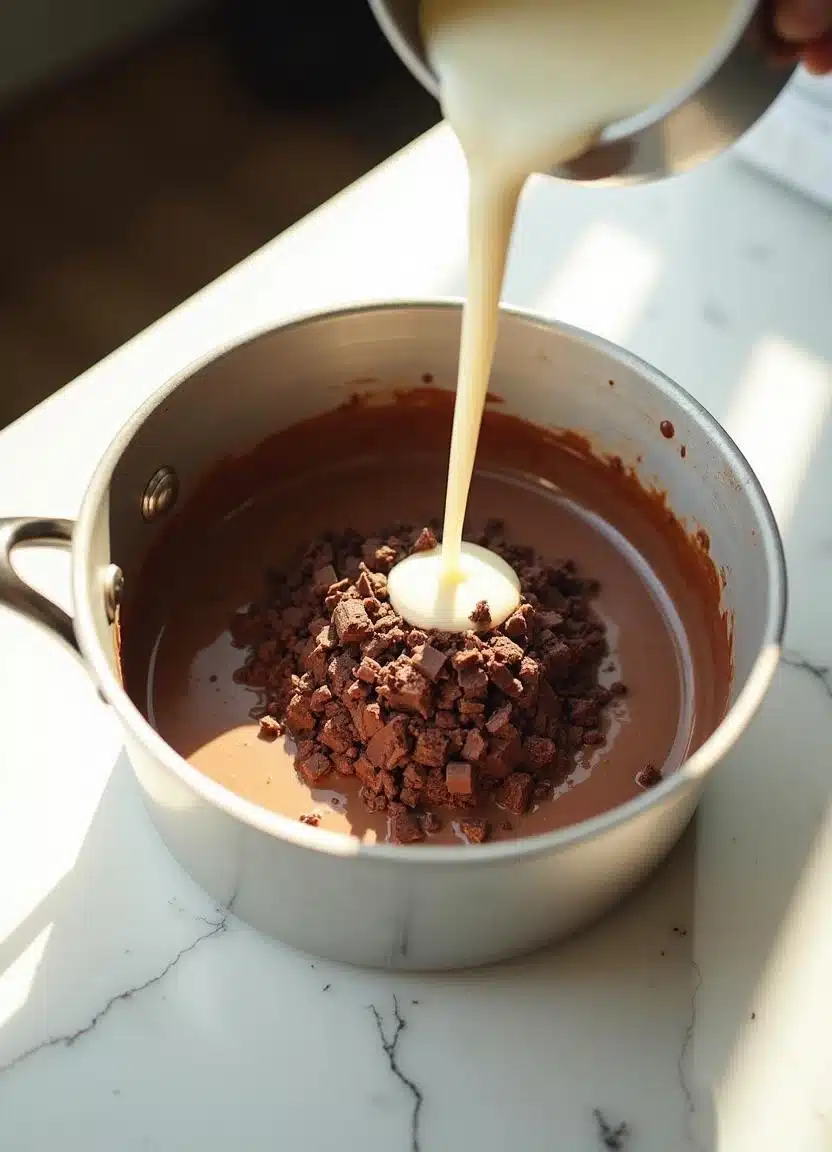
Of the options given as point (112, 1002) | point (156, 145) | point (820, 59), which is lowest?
point (112, 1002)

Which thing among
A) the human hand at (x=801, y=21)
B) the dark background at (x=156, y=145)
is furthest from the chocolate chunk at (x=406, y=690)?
the dark background at (x=156, y=145)

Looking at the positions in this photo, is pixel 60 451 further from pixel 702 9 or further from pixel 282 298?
pixel 702 9

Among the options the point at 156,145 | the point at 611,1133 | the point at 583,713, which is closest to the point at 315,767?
the point at 583,713

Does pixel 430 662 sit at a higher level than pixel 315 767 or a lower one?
higher

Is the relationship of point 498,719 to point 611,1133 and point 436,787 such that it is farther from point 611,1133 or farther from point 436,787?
point 611,1133

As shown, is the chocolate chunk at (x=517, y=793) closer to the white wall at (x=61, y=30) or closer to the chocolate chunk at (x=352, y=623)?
the chocolate chunk at (x=352, y=623)

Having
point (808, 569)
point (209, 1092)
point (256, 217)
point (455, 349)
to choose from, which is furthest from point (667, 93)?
point (256, 217)
